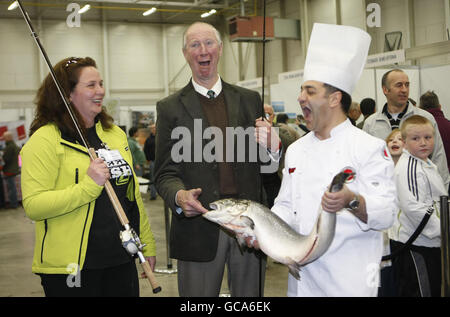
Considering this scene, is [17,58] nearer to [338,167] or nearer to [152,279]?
[152,279]

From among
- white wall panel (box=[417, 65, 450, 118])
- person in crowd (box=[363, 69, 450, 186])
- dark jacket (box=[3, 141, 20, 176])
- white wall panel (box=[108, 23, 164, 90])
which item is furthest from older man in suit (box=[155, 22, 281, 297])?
white wall panel (box=[108, 23, 164, 90])

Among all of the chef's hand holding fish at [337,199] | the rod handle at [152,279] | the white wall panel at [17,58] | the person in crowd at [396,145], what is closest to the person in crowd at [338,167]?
the chef's hand holding fish at [337,199]

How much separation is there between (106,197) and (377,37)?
298 inches

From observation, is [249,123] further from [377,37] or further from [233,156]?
[377,37]

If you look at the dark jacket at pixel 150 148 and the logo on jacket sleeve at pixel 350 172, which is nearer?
the logo on jacket sleeve at pixel 350 172

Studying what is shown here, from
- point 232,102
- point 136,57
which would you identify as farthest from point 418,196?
point 136,57

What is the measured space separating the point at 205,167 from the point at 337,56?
0.78 m

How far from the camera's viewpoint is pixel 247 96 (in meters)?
2.30

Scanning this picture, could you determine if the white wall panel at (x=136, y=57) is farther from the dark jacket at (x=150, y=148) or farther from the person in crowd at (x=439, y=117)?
the person in crowd at (x=439, y=117)

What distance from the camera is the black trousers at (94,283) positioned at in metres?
2.11

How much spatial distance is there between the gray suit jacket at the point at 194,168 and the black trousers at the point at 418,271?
3.97 ft

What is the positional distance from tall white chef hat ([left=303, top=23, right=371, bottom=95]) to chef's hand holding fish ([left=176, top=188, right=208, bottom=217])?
0.56 m

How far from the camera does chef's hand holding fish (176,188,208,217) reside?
1.88 meters
